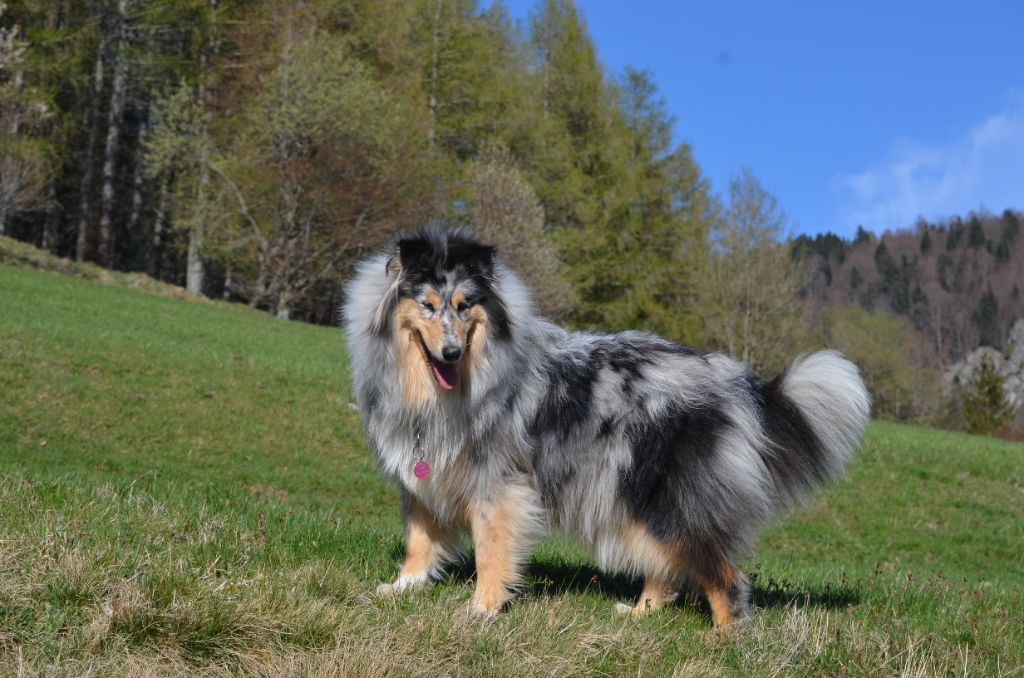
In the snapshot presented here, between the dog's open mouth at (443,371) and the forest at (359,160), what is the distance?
2344 centimetres

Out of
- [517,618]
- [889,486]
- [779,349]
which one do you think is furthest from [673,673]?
[779,349]

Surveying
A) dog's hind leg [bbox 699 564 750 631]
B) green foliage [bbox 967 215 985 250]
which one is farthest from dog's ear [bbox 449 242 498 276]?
green foliage [bbox 967 215 985 250]

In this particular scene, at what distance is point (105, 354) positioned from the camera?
15969mm

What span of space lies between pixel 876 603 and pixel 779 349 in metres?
32.6

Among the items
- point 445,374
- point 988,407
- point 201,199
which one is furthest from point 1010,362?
point 445,374

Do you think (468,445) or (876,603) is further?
(876,603)

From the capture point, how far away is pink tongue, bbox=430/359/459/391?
4688 mm

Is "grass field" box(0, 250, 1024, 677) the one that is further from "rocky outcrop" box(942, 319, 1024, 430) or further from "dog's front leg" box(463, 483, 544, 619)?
"rocky outcrop" box(942, 319, 1024, 430)

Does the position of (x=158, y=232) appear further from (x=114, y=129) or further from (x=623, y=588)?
(x=623, y=588)

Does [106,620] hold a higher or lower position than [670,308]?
lower

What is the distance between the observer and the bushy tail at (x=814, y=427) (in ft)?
16.9

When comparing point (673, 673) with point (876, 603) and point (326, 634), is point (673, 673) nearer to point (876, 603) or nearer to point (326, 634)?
point (326, 634)

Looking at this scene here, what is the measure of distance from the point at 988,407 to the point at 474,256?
43816 mm

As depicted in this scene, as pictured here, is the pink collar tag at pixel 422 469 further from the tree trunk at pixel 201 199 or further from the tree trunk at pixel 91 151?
the tree trunk at pixel 91 151
